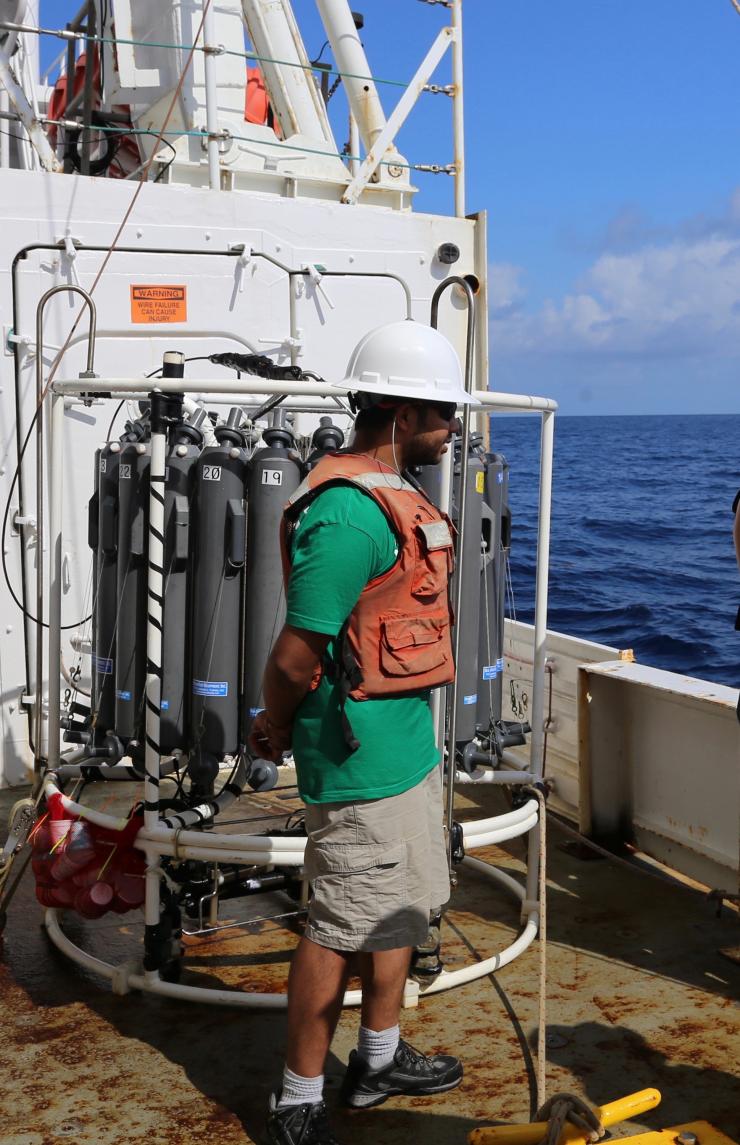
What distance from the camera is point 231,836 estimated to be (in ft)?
12.1

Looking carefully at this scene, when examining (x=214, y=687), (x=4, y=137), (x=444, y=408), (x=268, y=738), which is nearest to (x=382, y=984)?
(x=268, y=738)

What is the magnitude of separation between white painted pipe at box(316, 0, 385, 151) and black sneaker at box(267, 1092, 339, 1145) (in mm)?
6022

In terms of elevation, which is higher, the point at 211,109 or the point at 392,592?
the point at 211,109

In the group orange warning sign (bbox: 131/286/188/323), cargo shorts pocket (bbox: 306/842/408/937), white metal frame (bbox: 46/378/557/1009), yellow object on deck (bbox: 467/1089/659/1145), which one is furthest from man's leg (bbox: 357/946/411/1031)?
orange warning sign (bbox: 131/286/188/323)

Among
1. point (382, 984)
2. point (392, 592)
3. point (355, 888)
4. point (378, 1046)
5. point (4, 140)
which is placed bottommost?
point (378, 1046)

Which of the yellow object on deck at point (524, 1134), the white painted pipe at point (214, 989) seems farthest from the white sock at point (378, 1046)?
the white painted pipe at point (214, 989)

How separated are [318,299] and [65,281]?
1.48m

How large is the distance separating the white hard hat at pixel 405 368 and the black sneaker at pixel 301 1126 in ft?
6.10

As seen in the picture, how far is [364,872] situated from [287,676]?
56 centimetres

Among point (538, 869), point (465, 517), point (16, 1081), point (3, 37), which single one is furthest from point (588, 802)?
point (3, 37)

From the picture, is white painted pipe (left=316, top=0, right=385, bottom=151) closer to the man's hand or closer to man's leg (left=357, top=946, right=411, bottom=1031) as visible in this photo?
the man's hand

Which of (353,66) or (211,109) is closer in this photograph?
(211,109)

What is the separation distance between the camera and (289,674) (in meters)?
2.72

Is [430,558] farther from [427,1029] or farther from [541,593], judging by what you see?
[427,1029]
